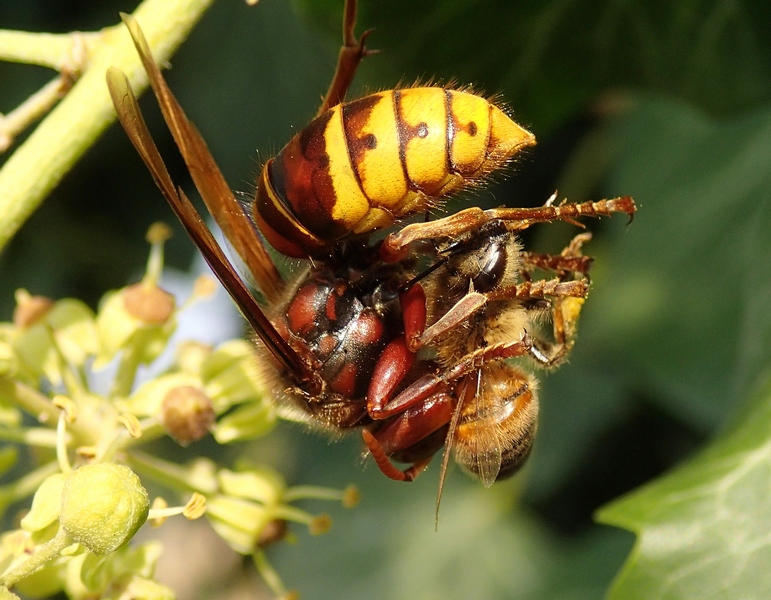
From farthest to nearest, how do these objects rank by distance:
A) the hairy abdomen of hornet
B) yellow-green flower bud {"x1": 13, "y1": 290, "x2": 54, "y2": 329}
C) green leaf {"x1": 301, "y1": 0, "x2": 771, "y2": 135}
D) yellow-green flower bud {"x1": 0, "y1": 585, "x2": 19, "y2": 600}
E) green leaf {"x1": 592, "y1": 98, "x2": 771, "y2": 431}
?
1. green leaf {"x1": 592, "y1": 98, "x2": 771, "y2": 431}
2. green leaf {"x1": 301, "y1": 0, "x2": 771, "y2": 135}
3. yellow-green flower bud {"x1": 13, "y1": 290, "x2": 54, "y2": 329}
4. the hairy abdomen of hornet
5. yellow-green flower bud {"x1": 0, "y1": 585, "x2": 19, "y2": 600}

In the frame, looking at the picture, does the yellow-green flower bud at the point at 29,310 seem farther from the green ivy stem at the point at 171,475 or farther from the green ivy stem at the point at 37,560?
the green ivy stem at the point at 37,560

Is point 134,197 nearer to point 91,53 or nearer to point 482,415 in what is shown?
point 91,53

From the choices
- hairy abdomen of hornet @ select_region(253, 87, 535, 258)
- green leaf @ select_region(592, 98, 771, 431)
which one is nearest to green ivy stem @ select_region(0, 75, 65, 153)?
hairy abdomen of hornet @ select_region(253, 87, 535, 258)


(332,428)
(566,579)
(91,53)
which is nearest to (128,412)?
(332,428)

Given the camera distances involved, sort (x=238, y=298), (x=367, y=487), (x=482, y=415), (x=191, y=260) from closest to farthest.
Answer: (x=238, y=298) → (x=482, y=415) → (x=191, y=260) → (x=367, y=487)

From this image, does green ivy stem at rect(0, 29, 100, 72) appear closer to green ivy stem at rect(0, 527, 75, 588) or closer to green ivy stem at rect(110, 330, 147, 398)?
green ivy stem at rect(110, 330, 147, 398)

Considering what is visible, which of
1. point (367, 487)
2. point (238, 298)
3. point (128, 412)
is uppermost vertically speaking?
point (238, 298)
